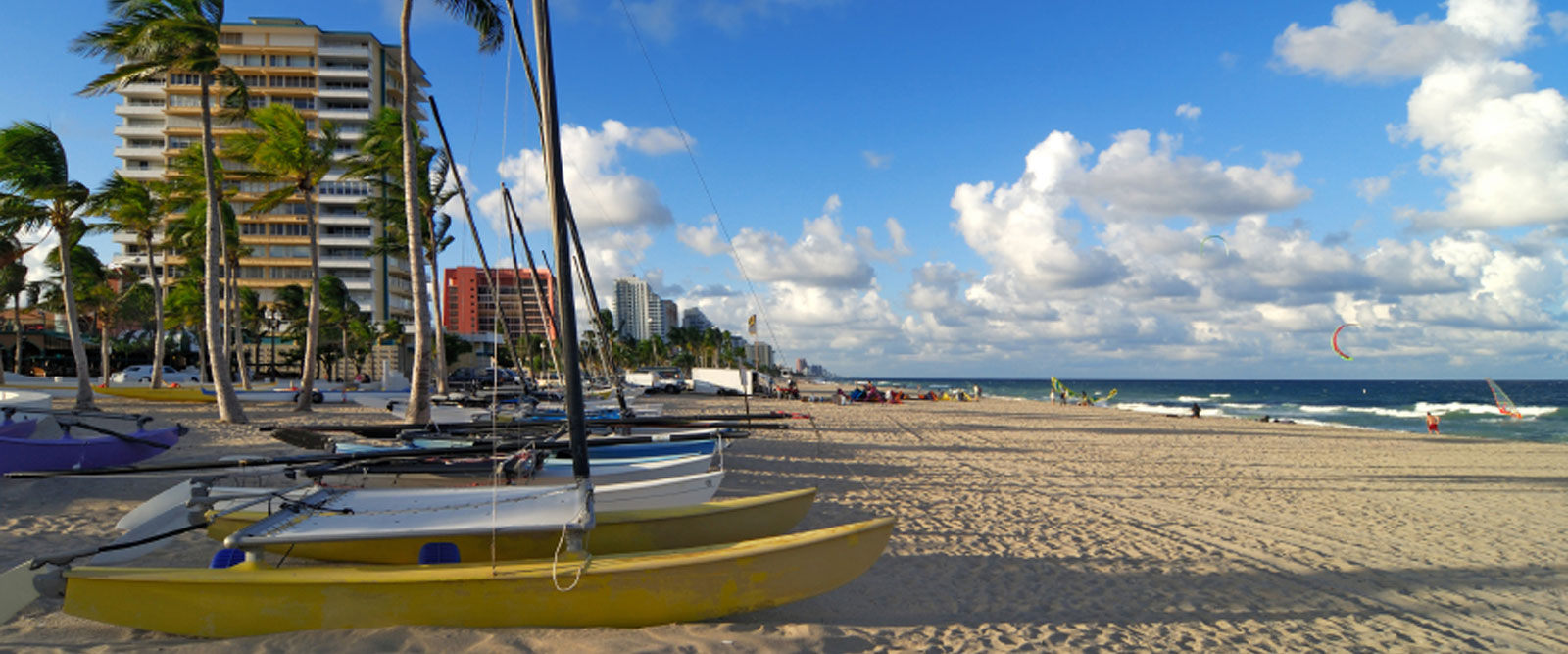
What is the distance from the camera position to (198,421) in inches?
748

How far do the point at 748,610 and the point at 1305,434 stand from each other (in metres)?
29.4

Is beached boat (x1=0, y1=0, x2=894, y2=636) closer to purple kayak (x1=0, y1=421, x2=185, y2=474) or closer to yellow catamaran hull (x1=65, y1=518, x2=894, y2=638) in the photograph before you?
yellow catamaran hull (x1=65, y1=518, x2=894, y2=638)

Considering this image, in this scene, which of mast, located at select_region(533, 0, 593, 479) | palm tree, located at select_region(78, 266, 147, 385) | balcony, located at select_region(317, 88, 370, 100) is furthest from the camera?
balcony, located at select_region(317, 88, 370, 100)

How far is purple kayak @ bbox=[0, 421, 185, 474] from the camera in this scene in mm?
9602

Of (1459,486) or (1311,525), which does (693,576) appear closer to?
(1311,525)

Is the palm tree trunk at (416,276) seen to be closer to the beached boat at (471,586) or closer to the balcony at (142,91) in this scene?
the beached boat at (471,586)

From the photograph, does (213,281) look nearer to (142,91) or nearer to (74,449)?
(74,449)

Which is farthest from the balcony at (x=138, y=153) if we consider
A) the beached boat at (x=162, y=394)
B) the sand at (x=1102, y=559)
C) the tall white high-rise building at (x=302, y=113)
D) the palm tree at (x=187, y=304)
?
the sand at (x=1102, y=559)

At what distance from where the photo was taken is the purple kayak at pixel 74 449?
9602 millimetres

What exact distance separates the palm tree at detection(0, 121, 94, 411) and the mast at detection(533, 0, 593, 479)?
2042 cm

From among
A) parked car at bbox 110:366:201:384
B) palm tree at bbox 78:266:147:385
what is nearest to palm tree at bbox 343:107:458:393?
palm tree at bbox 78:266:147:385

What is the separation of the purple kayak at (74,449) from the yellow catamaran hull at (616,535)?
18.1 ft

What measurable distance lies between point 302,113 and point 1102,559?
77.9 m

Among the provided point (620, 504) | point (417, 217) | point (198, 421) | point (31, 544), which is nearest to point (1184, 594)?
point (620, 504)
